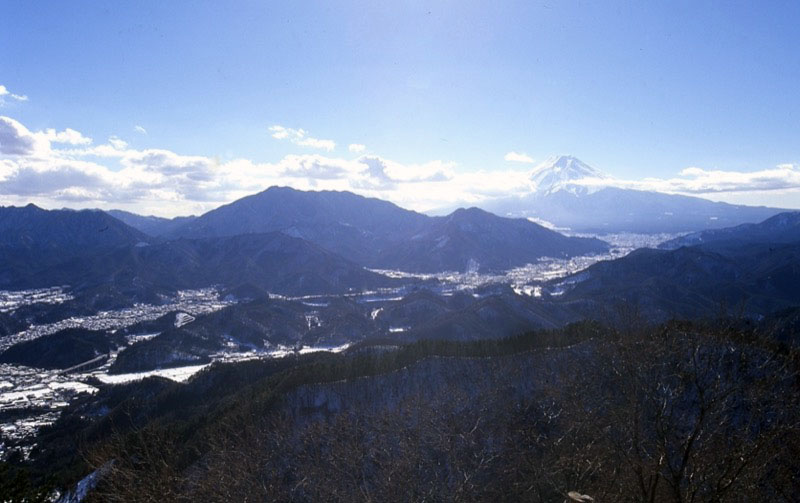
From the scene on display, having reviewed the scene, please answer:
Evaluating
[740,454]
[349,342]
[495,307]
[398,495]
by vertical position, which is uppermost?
[740,454]

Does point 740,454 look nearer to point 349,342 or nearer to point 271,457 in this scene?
point 271,457

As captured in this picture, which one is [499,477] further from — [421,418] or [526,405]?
[526,405]

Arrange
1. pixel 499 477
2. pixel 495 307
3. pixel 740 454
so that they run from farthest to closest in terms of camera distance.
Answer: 1. pixel 495 307
2. pixel 499 477
3. pixel 740 454

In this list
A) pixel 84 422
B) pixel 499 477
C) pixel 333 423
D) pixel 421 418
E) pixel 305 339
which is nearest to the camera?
pixel 499 477

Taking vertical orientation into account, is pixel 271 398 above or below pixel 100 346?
above

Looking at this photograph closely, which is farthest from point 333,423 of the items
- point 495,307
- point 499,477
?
point 495,307

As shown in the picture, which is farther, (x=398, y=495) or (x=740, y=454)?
(x=398, y=495)

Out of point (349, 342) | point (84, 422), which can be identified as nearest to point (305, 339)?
point (349, 342)

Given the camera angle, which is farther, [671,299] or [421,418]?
[671,299]

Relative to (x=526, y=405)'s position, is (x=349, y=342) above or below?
below
